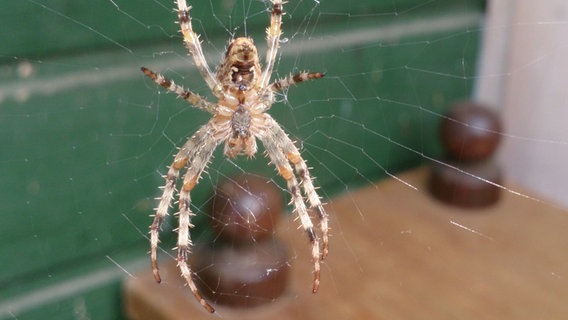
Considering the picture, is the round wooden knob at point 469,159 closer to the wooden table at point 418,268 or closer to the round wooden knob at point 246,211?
the wooden table at point 418,268

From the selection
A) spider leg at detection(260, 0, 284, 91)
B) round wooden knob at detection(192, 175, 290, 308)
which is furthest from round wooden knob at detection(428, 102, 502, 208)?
spider leg at detection(260, 0, 284, 91)

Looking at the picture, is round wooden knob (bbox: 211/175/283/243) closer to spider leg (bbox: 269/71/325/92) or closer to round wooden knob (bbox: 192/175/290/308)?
round wooden knob (bbox: 192/175/290/308)

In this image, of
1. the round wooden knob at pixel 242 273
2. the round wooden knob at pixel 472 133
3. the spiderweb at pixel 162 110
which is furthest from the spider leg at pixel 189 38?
the round wooden knob at pixel 472 133

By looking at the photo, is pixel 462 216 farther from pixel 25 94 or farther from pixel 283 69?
pixel 25 94

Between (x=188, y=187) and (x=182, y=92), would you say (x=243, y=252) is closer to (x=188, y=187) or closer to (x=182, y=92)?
(x=188, y=187)

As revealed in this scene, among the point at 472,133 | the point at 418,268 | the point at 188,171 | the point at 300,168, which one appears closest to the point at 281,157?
the point at 300,168

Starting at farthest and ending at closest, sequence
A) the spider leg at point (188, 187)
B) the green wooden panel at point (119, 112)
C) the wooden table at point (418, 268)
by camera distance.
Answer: the wooden table at point (418, 268)
the green wooden panel at point (119, 112)
the spider leg at point (188, 187)
